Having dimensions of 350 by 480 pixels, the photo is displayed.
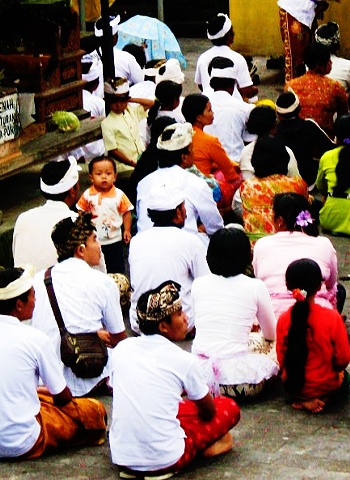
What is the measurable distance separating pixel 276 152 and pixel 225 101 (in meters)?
2.00

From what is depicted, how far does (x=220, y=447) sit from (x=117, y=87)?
4856 mm

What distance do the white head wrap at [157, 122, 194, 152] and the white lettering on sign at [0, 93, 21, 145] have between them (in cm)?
126

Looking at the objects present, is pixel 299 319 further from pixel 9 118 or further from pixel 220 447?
pixel 9 118

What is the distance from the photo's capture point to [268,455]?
671 cm

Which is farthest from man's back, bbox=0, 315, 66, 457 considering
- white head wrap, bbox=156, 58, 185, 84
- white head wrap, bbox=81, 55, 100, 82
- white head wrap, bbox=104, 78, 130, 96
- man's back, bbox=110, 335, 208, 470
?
white head wrap, bbox=81, 55, 100, 82

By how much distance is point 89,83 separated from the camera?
12.6m

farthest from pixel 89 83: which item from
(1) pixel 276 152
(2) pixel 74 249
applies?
(2) pixel 74 249

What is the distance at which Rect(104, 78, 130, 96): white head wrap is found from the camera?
35.3ft

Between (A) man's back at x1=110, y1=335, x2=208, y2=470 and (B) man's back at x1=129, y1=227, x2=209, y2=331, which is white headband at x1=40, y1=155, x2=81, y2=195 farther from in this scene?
(A) man's back at x1=110, y1=335, x2=208, y2=470

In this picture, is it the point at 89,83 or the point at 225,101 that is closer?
the point at 225,101

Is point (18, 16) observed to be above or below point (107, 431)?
above

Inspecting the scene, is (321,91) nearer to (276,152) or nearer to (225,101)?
(225,101)

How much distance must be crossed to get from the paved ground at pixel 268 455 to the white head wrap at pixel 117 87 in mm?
3838

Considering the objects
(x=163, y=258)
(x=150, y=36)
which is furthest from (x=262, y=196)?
(x=150, y=36)
